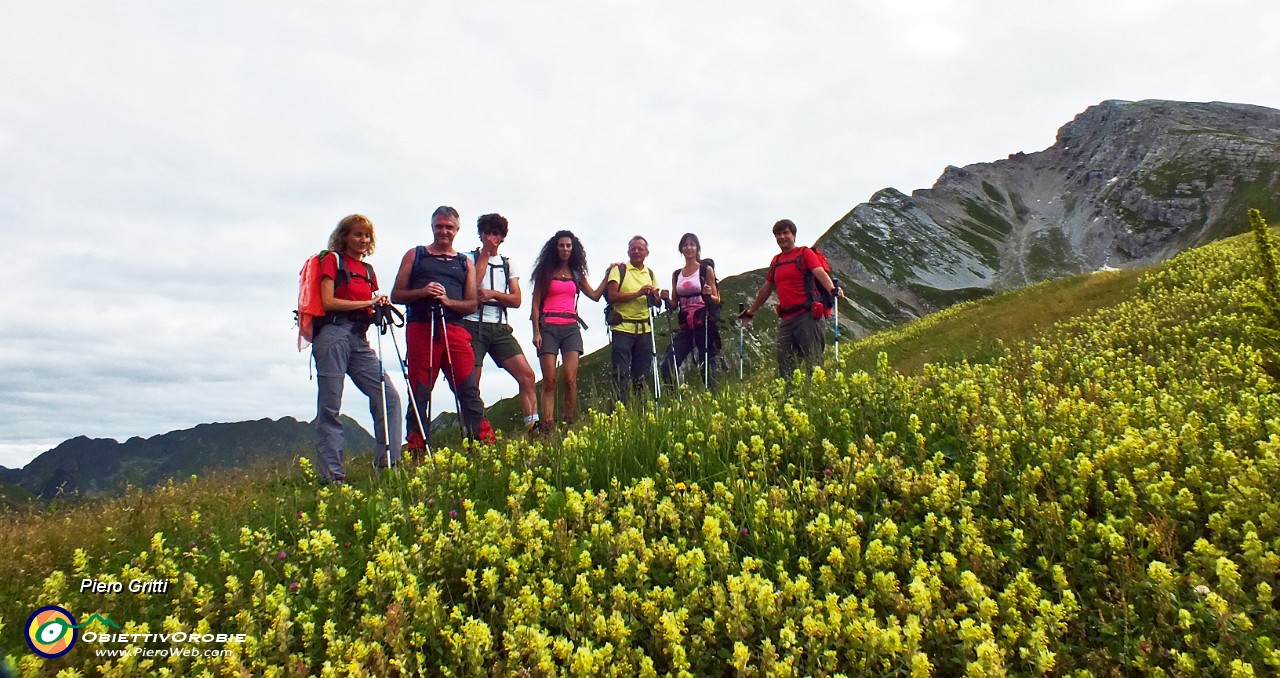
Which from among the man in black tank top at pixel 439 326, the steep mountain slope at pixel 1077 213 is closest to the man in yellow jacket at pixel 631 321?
the man in black tank top at pixel 439 326

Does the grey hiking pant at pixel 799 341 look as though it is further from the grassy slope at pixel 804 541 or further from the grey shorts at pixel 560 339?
the grassy slope at pixel 804 541

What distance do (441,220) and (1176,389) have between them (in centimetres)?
750

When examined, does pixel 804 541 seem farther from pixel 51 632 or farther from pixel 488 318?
pixel 488 318

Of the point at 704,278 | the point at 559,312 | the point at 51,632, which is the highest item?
the point at 704,278

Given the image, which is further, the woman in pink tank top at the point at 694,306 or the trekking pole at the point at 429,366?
the woman in pink tank top at the point at 694,306

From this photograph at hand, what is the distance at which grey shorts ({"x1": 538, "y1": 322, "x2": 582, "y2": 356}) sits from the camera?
9047 millimetres

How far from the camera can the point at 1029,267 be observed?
460 feet

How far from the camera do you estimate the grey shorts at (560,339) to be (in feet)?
29.7

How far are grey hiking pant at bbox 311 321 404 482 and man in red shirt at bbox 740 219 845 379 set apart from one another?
16.7 ft

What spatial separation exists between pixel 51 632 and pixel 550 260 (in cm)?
685

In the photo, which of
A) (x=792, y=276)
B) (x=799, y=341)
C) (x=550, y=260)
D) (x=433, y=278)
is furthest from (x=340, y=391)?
(x=792, y=276)

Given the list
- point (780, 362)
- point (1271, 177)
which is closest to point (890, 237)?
point (1271, 177)

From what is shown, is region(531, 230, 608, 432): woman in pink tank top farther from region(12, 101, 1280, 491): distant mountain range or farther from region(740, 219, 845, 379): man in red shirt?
region(12, 101, 1280, 491): distant mountain range

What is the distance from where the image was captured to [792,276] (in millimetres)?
9641
